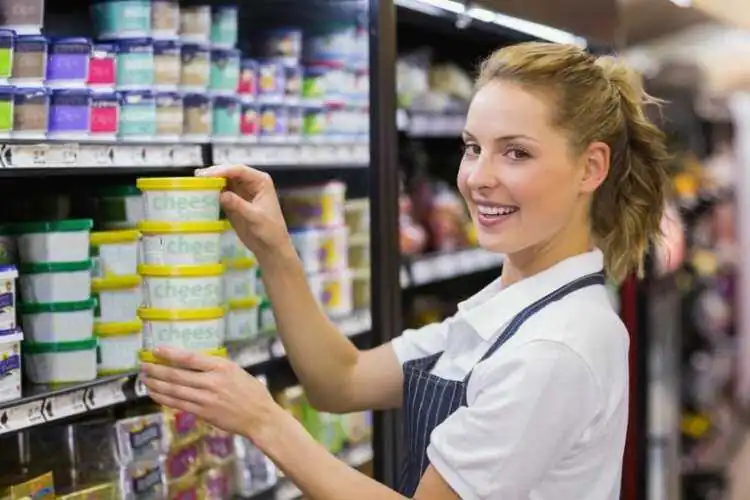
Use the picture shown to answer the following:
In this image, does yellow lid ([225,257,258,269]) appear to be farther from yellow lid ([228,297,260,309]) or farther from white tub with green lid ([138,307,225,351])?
white tub with green lid ([138,307,225,351])

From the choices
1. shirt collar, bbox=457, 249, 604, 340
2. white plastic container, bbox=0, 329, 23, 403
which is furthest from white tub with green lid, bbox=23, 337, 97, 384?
shirt collar, bbox=457, 249, 604, 340

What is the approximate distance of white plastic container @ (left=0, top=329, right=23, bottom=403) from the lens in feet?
6.26

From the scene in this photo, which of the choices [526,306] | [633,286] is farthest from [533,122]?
[633,286]

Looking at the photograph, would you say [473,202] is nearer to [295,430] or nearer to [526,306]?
[526,306]

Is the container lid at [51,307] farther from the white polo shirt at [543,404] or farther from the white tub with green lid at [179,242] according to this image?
the white polo shirt at [543,404]

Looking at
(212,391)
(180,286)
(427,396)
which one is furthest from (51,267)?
(427,396)

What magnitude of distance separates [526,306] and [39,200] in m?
1.07

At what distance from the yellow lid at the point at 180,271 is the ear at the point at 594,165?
72 centimetres

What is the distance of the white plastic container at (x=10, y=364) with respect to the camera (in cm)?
191

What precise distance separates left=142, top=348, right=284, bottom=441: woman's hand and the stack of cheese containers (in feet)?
0.16

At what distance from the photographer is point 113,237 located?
85.9 inches

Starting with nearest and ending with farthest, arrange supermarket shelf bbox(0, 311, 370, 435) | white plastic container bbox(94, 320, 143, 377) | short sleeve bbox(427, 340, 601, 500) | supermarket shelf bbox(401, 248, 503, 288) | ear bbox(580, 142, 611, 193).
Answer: short sleeve bbox(427, 340, 601, 500)
supermarket shelf bbox(0, 311, 370, 435)
ear bbox(580, 142, 611, 193)
white plastic container bbox(94, 320, 143, 377)
supermarket shelf bbox(401, 248, 503, 288)

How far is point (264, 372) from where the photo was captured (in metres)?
2.90

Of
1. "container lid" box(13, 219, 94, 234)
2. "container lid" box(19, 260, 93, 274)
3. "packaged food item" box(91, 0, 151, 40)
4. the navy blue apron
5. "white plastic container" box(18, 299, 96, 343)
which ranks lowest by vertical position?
the navy blue apron
